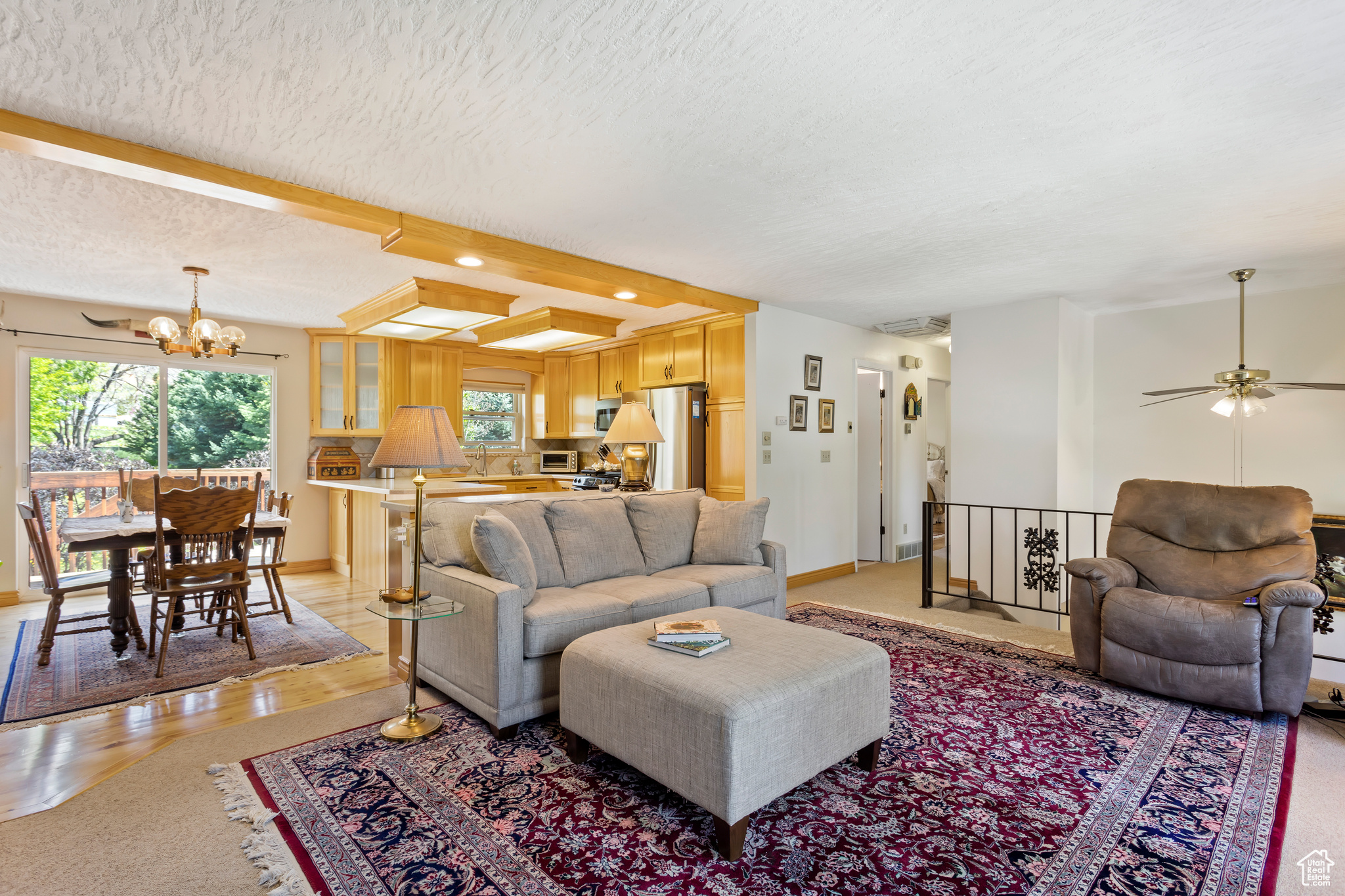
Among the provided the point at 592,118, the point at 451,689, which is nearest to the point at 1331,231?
the point at 592,118

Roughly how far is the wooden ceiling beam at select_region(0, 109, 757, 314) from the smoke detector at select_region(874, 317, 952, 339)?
2095 millimetres

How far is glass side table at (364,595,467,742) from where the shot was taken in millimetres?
2529

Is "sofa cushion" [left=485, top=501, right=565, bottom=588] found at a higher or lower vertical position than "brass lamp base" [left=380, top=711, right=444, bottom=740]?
higher

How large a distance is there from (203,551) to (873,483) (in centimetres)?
571

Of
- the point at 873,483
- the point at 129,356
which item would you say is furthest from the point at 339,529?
the point at 873,483

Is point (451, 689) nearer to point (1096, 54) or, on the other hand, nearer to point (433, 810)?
point (433, 810)

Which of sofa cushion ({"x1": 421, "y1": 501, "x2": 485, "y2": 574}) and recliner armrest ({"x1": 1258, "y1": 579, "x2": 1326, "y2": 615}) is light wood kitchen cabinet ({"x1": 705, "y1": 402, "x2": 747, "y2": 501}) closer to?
sofa cushion ({"x1": 421, "y1": 501, "x2": 485, "y2": 574})

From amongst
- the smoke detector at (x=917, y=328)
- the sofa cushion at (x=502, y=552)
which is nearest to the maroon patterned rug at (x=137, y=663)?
the sofa cushion at (x=502, y=552)

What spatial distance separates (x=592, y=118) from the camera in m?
2.28

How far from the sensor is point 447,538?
10.3 ft

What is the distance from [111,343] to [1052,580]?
25.1ft

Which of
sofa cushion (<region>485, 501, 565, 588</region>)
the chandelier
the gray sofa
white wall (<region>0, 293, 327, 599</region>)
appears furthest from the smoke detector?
white wall (<region>0, 293, 327, 599</region>)

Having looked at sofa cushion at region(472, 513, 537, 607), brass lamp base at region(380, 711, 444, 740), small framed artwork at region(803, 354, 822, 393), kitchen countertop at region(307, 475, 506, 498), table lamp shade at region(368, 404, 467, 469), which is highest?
small framed artwork at region(803, 354, 822, 393)

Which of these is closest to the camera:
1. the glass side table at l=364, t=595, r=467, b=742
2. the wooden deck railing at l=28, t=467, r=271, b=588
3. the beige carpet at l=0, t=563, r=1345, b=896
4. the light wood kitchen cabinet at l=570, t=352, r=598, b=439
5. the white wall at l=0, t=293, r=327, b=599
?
the beige carpet at l=0, t=563, r=1345, b=896
